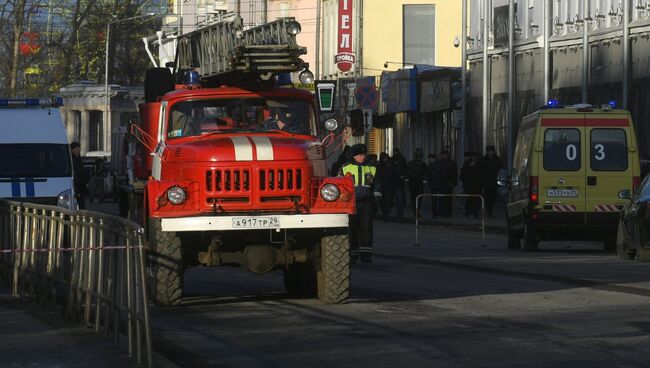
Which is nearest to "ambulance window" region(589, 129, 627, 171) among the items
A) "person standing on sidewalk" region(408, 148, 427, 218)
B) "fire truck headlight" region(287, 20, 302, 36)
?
"fire truck headlight" region(287, 20, 302, 36)

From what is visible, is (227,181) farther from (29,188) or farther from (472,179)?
(472,179)

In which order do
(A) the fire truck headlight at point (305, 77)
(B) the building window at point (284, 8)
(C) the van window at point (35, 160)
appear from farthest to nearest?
1. (B) the building window at point (284, 8)
2. (C) the van window at point (35, 160)
3. (A) the fire truck headlight at point (305, 77)

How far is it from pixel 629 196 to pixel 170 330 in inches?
578

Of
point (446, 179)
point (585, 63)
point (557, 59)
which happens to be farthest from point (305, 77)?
point (557, 59)

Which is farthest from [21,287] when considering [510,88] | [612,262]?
[510,88]

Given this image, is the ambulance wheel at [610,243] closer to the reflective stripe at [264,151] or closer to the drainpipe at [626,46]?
the drainpipe at [626,46]

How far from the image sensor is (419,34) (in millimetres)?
76125

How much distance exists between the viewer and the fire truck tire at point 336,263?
18094mm

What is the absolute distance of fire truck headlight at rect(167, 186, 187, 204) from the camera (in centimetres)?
1781

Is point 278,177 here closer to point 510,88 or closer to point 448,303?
point 448,303

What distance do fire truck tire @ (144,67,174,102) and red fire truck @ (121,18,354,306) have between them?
3167 mm

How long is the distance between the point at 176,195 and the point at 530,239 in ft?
48.4

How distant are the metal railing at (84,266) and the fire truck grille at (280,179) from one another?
83.8 inches

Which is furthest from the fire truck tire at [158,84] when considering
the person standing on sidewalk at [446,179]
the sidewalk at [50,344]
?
the person standing on sidewalk at [446,179]
